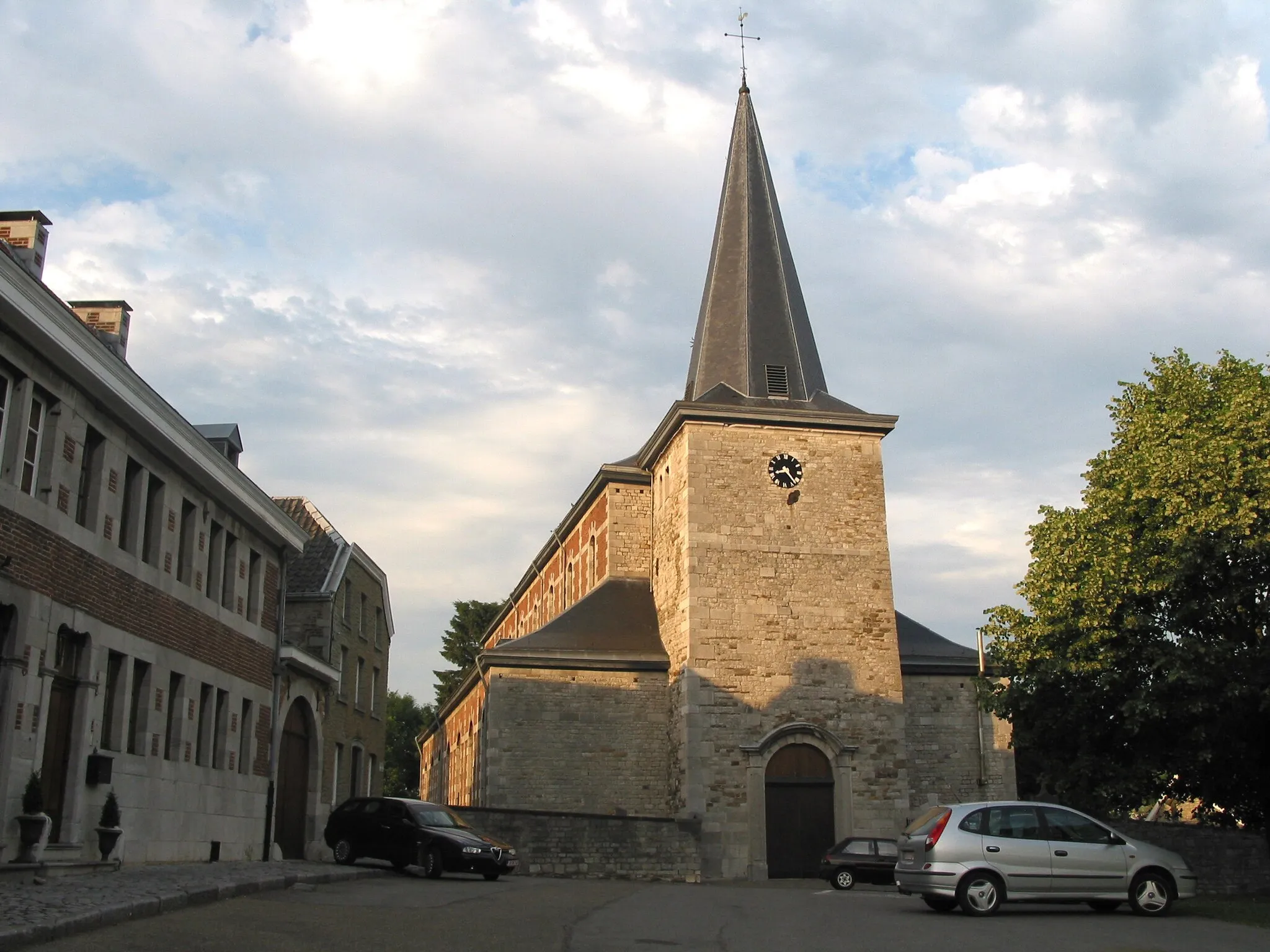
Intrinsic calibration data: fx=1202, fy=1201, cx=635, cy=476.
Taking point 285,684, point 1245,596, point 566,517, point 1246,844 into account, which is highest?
point 566,517

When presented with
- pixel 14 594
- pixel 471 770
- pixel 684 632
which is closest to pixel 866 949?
pixel 14 594

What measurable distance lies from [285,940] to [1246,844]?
2737cm

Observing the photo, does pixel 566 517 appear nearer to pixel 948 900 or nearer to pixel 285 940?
pixel 948 900

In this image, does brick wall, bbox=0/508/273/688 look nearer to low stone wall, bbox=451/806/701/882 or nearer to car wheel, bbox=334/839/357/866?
car wheel, bbox=334/839/357/866

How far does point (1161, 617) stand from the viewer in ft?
70.3

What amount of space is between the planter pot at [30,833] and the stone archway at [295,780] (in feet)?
31.5

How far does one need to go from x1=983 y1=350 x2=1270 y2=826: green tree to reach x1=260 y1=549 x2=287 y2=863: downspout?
13234 mm

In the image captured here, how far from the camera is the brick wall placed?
12.3 metres

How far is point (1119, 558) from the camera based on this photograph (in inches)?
833

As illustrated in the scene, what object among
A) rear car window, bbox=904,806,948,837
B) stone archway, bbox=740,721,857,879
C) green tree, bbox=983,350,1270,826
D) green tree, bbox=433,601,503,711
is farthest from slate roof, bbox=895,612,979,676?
green tree, bbox=433,601,503,711

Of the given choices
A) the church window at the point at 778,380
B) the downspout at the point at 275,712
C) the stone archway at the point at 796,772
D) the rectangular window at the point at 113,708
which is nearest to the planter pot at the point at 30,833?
the rectangular window at the point at 113,708

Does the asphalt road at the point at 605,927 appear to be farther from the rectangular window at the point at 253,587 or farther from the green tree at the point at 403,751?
the green tree at the point at 403,751

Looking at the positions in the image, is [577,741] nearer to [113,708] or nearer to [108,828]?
[113,708]

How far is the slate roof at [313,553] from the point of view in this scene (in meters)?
24.9
